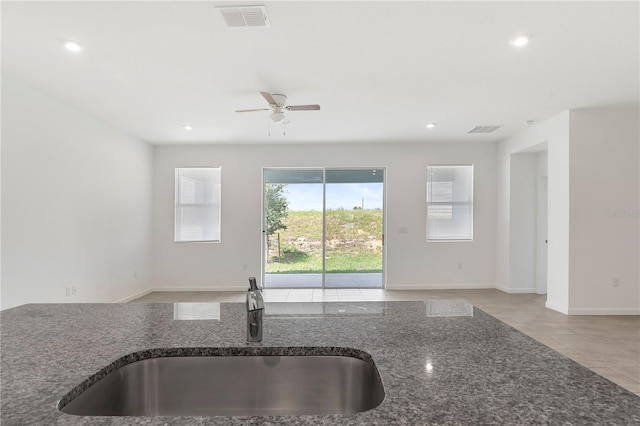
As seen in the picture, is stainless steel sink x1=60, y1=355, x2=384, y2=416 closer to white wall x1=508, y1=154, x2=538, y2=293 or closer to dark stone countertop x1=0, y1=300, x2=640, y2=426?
dark stone countertop x1=0, y1=300, x2=640, y2=426

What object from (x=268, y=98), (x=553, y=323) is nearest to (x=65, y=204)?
(x=268, y=98)

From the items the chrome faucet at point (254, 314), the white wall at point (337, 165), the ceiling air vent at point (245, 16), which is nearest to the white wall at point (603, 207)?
the white wall at point (337, 165)

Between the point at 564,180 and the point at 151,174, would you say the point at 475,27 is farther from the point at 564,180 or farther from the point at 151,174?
the point at 151,174

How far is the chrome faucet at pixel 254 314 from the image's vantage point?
107 cm

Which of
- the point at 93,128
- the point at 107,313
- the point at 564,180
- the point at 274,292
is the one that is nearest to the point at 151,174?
the point at 93,128

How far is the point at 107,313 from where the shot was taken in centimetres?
148

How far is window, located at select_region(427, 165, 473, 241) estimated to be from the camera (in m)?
6.48

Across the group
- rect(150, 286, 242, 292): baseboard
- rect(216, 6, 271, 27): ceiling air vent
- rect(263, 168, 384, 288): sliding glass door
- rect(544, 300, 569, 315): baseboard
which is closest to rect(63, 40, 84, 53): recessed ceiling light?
rect(216, 6, 271, 27): ceiling air vent

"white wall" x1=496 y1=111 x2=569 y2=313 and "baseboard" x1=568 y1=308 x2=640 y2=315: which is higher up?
"white wall" x1=496 y1=111 x2=569 y2=313

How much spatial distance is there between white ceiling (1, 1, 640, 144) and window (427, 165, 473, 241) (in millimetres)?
1807

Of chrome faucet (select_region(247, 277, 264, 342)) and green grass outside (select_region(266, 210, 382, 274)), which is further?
green grass outside (select_region(266, 210, 382, 274))

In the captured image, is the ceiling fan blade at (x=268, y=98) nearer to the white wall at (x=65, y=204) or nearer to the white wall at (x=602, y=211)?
the white wall at (x=65, y=204)

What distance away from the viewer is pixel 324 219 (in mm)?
6551

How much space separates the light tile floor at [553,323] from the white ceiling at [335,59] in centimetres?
268
